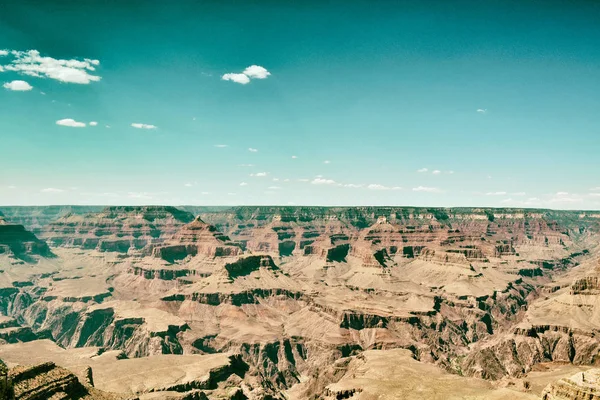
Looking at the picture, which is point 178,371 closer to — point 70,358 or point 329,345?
point 70,358

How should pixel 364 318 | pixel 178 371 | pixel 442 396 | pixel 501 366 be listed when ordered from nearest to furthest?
pixel 442 396 → pixel 178 371 → pixel 501 366 → pixel 364 318

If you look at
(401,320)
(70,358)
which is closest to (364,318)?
(401,320)

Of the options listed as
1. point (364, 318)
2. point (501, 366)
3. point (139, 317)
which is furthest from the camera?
point (139, 317)

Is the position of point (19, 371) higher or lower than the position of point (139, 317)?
higher

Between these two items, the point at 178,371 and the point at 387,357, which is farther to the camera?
the point at 387,357

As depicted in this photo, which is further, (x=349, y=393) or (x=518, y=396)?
Result: (x=349, y=393)

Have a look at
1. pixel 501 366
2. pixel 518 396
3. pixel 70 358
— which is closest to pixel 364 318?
pixel 501 366

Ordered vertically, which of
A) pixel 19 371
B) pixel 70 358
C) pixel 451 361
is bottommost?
pixel 451 361

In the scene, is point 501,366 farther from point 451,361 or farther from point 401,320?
point 401,320

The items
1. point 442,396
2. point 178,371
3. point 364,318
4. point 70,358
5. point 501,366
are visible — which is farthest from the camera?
point 364,318
